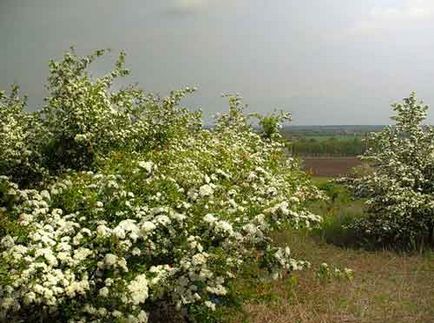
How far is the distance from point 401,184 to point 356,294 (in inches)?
224

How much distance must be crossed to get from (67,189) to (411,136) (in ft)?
35.2

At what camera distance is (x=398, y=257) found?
1331 centimetres

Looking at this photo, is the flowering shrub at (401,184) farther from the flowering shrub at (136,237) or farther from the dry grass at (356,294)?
the flowering shrub at (136,237)

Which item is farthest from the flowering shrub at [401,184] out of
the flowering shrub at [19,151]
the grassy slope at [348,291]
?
the flowering shrub at [19,151]

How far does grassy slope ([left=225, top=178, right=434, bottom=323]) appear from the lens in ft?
26.7

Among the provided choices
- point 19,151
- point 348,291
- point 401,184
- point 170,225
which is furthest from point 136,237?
point 401,184

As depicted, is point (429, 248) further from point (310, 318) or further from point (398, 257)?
point (310, 318)

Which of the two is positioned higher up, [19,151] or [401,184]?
[19,151]

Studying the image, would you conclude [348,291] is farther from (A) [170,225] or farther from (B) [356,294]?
(A) [170,225]

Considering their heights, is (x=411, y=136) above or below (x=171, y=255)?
above

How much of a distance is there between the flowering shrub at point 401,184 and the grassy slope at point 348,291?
3.28ft

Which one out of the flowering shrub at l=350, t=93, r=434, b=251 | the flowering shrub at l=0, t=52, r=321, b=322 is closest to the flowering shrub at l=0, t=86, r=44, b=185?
the flowering shrub at l=0, t=52, r=321, b=322

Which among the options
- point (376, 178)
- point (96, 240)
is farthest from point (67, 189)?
point (376, 178)

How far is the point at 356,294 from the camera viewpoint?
381 inches
